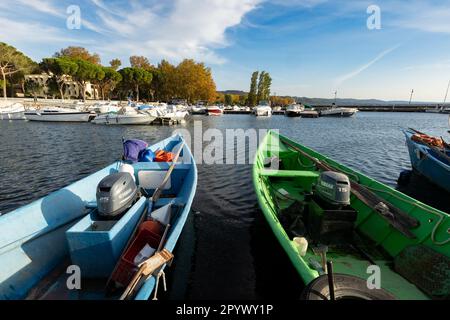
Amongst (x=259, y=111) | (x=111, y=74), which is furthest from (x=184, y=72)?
(x=259, y=111)

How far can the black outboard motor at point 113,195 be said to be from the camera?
4.15 m

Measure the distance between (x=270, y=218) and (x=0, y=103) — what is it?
57.9 meters

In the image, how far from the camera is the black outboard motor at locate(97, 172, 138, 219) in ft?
13.6

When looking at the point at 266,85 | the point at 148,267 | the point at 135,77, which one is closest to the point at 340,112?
the point at 266,85

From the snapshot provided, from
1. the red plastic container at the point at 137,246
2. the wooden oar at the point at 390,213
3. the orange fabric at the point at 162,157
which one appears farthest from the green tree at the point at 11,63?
the wooden oar at the point at 390,213

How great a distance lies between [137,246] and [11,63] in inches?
2650

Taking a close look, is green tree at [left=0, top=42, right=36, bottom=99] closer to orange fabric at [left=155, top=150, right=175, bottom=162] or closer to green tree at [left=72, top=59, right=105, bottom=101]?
green tree at [left=72, top=59, right=105, bottom=101]

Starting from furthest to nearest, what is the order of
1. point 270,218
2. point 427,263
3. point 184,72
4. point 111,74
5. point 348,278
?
point 184,72 → point 111,74 → point 270,218 → point 427,263 → point 348,278

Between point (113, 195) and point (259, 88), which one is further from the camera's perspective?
point (259, 88)

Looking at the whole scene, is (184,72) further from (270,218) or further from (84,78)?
(270,218)

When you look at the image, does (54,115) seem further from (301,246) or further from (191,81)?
(191,81)

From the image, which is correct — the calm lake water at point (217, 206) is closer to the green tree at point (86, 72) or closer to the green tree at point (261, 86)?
the green tree at point (86, 72)

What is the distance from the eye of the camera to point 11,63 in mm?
49375

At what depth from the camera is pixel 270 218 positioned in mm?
4609
